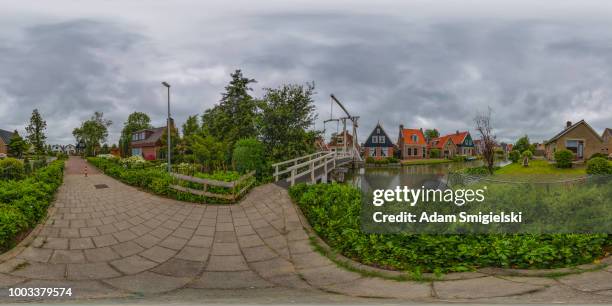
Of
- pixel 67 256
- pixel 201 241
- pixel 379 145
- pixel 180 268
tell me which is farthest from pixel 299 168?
pixel 379 145

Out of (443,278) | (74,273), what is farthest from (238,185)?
(443,278)

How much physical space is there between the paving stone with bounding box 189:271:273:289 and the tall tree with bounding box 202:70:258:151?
1351 cm

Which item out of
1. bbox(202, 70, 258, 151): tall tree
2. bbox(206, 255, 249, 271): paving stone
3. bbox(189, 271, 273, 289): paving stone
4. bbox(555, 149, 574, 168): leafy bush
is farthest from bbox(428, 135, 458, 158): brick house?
bbox(189, 271, 273, 289): paving stone

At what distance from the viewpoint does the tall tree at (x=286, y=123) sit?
11969 millimetres

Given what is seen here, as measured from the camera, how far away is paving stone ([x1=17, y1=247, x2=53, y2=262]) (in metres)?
4.14

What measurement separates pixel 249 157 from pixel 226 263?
6431 millimetres

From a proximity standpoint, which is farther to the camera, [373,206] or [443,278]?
[373,206]

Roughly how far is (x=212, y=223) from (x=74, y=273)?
2.41m

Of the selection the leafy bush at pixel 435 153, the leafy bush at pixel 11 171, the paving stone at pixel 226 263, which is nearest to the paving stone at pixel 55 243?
the paving stone at pixel 226 263

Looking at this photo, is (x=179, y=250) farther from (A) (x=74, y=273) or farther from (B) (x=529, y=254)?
(B) (x=529, y=254)

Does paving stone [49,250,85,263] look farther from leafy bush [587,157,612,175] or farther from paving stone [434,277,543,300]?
leafy bush [587,157,612,175]

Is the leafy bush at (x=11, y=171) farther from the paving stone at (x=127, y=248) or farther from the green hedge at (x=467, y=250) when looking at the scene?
the green hedge at (x=467, y=250)

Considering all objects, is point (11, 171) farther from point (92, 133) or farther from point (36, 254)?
point (92, 133)

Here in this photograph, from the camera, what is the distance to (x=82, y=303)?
3.20 meters
